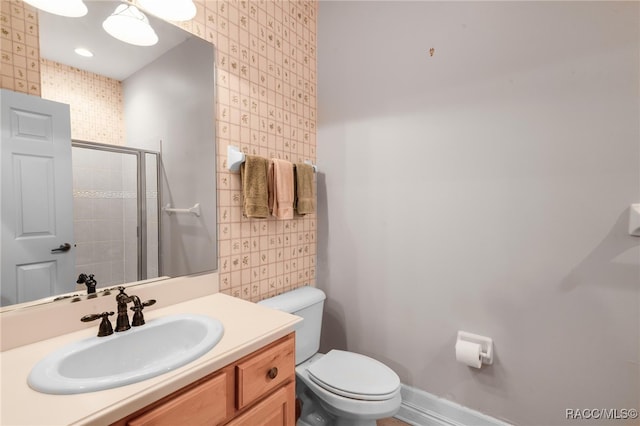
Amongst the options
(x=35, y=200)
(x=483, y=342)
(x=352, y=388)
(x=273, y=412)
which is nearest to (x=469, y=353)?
(x=483, y=342)

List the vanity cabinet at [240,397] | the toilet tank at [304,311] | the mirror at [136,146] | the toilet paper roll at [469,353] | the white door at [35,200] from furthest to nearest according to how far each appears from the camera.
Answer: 1. the toilet tank at [304,311]
2. the toilet paper roll at [469,353]
3. the mirror at [136,146]
4. the white door at [35,200]
5. the vanity cabinet at [240,397]

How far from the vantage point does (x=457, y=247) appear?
5.02 feet

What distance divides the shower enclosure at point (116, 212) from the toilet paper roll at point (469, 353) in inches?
56.5

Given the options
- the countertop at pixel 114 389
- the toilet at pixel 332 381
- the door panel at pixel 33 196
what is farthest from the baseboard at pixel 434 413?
the door panel at pixel 33 196

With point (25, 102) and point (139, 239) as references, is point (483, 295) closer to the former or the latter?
point (139, 239)

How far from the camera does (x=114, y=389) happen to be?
2.20 feet

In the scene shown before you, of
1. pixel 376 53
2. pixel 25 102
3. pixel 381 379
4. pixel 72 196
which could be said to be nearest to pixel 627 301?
pixel 381 379

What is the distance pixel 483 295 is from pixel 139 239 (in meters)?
1.59

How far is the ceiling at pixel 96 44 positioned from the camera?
0.95m

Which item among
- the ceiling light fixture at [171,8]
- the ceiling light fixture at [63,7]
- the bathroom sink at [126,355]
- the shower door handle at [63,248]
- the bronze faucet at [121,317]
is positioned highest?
the ceiling light fixture at [171,8]

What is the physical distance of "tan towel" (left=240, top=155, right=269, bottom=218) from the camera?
1.45m

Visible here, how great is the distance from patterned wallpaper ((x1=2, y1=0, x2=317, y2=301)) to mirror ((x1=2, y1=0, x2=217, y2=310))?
9 cm

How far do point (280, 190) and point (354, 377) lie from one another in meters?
1.00

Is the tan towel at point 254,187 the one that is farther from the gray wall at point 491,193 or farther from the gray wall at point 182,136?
the gray wall at point 491,193
